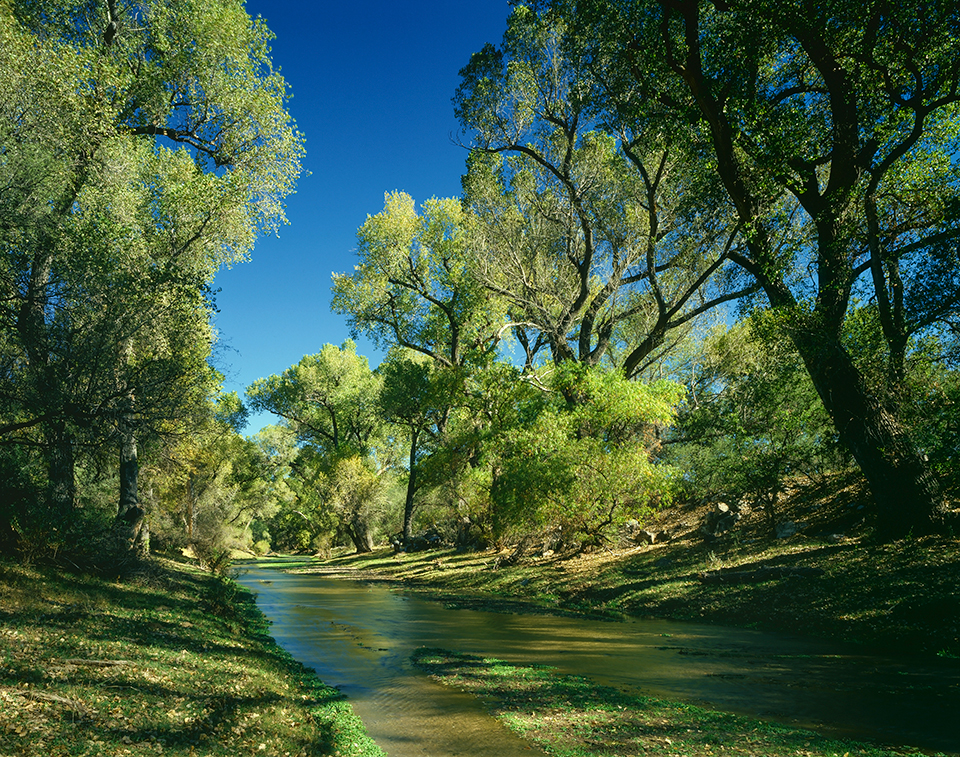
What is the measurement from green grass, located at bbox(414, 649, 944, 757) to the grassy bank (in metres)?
1.93

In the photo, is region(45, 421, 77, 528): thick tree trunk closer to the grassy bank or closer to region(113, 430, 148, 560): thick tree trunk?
region(113, 430, 148, 560): thick tree trunk

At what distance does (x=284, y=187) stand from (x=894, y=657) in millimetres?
21982

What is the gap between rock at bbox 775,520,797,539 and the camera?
1672 cm

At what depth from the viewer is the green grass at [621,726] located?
19.2 ft

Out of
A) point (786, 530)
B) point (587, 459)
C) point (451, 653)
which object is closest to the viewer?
point (451, 653)

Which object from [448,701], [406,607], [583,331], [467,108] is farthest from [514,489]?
[467,108]

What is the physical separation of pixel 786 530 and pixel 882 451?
486cm

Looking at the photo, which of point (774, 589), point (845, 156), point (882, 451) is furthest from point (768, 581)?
point (845, 156)

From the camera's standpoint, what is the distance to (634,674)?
29.8 ft

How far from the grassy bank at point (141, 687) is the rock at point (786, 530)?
44.2 feet

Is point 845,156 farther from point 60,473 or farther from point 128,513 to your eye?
point 128,513

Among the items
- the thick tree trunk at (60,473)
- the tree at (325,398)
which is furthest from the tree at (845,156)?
the tree at (325,398)

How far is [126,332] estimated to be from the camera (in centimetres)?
1336

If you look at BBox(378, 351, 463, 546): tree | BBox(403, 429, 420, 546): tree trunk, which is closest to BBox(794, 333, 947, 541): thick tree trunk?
BBox(378, 351, 463, 546): tree
